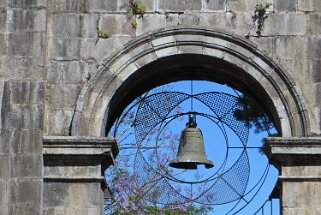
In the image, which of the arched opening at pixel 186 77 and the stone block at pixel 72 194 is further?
the arched opening at pixel 186 77

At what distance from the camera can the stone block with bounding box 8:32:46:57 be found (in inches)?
486

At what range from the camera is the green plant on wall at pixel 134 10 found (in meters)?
12.5

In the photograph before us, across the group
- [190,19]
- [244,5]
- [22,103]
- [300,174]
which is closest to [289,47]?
[244,5]

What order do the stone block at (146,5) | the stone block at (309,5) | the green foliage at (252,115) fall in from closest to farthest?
the stone block at (309,5) < the stone block at (146,5) < the green foliage at (252,115)

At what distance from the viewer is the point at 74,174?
12.1 metres

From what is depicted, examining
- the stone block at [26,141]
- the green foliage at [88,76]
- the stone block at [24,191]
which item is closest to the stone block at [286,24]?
the green foliage at [88,76]

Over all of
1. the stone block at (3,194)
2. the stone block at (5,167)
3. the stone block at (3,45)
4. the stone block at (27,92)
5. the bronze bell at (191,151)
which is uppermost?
the stone block at (3,45)

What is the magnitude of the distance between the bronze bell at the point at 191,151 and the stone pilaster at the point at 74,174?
4.14 feet

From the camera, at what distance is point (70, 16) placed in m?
12.6

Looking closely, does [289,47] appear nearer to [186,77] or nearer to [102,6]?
Answer: [186,77]

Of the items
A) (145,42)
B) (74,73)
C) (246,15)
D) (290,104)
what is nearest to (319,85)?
(290,104)

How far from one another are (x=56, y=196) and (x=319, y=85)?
3173 millimetres

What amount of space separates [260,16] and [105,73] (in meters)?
1.88

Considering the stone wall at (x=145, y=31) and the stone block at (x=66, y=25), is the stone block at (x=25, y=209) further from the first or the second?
the stone block at (x=66, y=25)
